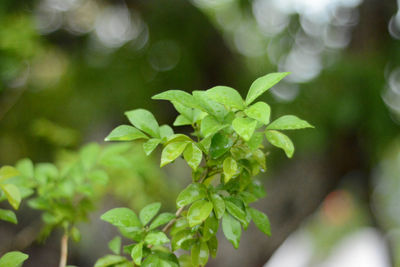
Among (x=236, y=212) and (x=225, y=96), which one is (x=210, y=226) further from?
(x=225, y=96)

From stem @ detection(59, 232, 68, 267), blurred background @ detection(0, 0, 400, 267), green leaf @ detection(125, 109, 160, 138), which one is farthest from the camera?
blurred background @ detection(0, 0, 400, 267)

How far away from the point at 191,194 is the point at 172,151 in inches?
2.3

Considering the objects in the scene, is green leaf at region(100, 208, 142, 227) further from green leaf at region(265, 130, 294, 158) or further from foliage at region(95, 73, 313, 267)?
green leaf at region(265, 130, 294, 158)

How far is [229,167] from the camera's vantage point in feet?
1.23

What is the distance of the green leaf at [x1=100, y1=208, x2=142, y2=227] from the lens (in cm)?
42

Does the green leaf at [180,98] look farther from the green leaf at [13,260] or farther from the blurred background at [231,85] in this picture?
the blurred background at [231,85]

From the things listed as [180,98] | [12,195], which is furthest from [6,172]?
[180,98]

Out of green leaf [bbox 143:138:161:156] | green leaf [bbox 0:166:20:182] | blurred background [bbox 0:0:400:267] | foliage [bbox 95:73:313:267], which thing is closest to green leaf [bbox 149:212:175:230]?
foliage [bbox 95:73:313:267]

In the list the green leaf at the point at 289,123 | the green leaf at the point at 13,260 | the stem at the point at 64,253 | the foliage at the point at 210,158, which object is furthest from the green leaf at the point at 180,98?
the stem at the point at 64,253

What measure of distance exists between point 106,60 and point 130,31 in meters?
0.26

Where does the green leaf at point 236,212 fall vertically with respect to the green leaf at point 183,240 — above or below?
above

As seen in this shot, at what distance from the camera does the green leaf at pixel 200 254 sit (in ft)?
1.36

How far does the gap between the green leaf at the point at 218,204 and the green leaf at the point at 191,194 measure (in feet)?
0.04

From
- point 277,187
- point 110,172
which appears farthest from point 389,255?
point 110,172
